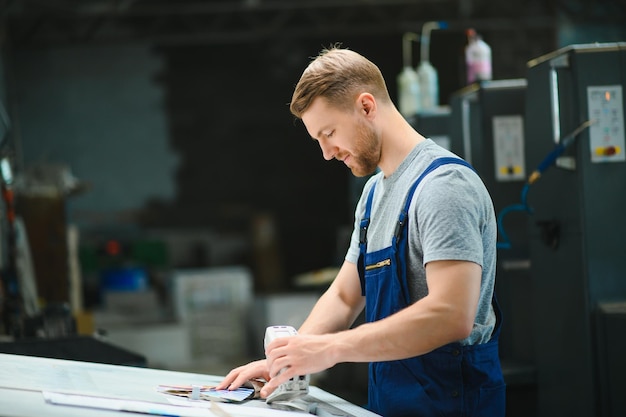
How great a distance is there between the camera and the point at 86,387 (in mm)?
1826

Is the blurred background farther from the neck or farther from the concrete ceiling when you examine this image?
the neck

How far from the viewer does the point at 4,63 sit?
10523 mm

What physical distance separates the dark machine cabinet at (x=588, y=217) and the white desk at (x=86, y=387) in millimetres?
1633

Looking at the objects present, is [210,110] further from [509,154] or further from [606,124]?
[606,124]

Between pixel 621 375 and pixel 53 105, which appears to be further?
pixel 53 105

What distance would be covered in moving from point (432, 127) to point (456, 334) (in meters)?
3.37

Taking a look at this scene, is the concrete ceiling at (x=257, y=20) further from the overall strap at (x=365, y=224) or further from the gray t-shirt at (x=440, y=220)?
the gray t-shirt at (x=440, y=220)

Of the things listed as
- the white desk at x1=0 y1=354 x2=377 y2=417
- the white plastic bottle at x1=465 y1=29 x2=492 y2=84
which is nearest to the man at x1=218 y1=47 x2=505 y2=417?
the white desk at x1=0 y1=354 x2=377 y2=417

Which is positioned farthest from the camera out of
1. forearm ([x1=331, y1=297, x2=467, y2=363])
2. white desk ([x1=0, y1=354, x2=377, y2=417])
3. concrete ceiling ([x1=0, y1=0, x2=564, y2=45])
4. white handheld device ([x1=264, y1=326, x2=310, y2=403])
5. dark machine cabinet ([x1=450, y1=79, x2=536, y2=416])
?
concrete ceiling ([x1=0, y1=0, x2=564, y2=45])

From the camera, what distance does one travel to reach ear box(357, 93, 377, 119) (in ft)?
6.29

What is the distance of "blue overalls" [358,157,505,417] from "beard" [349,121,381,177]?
0.16 m

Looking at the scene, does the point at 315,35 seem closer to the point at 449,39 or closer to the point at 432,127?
the point at 449,39

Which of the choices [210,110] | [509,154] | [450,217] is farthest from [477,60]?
[210,110]

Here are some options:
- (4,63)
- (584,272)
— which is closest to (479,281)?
(584,272)
